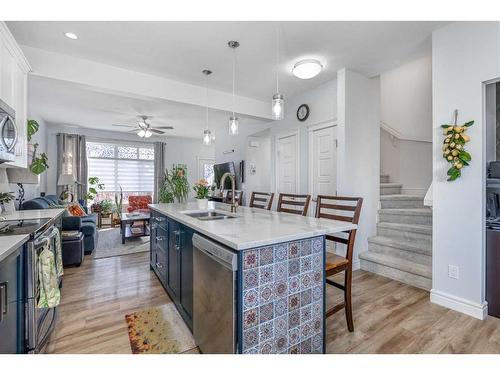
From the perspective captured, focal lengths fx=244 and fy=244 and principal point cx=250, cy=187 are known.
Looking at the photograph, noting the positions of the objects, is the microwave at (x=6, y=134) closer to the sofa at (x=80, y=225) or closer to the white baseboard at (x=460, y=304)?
the sofa at (x=80, y=225)

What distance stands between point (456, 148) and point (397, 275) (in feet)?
5.16

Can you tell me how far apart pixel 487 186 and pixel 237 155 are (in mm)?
4727

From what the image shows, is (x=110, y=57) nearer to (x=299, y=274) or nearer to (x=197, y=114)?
(x=197, y=114)

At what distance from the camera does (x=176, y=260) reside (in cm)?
208

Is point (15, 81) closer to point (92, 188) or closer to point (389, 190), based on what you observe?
point (92, 188)

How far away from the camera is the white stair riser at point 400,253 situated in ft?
9.34

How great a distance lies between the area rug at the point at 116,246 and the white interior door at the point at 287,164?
8.88 ft

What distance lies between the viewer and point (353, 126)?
333cm

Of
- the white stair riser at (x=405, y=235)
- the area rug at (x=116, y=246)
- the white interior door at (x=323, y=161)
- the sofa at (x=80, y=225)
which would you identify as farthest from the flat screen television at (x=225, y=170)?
the white stair riser at (x=405, y=235)

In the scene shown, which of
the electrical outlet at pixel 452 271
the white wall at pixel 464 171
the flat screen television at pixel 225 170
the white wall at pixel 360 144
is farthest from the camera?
the flat screen television at pixel 225 170

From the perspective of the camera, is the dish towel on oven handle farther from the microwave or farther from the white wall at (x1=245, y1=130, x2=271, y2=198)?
the white wall at (x1=245, y1=130, x2=271, y2=198)

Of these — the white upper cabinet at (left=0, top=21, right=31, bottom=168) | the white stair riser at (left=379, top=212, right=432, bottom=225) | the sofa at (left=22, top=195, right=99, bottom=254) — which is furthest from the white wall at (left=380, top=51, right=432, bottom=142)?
the sofa at (left=22, top=195, right=99, bottom=254)

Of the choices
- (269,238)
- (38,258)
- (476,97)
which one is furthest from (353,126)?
(38,258)
